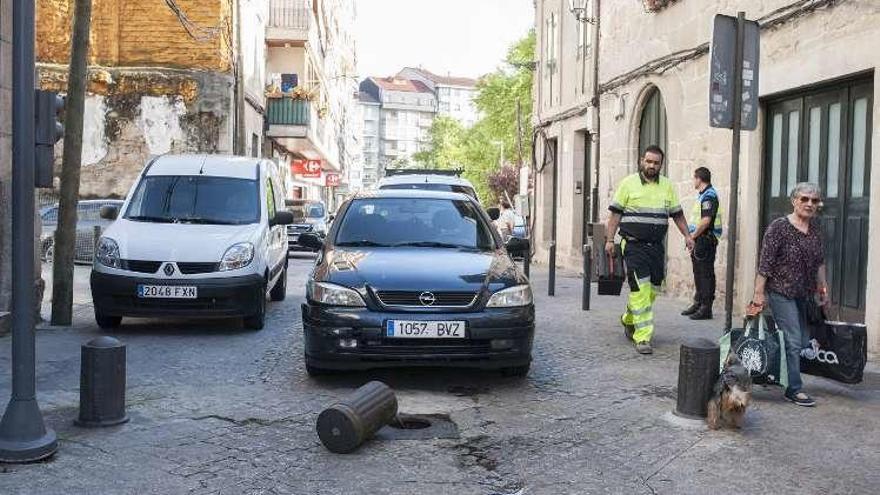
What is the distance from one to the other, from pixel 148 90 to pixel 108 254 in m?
13.8

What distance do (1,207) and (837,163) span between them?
8.39m

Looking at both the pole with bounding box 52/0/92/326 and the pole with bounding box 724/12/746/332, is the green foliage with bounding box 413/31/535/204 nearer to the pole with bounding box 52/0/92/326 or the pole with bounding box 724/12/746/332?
the pole with bounding box 52/0/92/326

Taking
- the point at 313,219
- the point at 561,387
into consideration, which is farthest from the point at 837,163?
the point at 313,219

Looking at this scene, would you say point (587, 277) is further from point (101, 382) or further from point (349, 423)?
point (101, 382)

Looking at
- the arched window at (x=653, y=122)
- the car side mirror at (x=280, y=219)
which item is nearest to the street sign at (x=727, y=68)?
the car side mirror at (x=280, y=219)

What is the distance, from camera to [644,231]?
829 centimetres

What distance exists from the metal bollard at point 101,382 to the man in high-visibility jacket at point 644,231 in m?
4.64

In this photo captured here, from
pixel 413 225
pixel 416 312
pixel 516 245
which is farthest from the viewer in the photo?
pixel 516 245

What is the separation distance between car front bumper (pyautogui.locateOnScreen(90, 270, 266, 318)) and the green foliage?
118ft

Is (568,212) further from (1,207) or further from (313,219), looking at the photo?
(1,207)

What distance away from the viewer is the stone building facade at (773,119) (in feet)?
28.6

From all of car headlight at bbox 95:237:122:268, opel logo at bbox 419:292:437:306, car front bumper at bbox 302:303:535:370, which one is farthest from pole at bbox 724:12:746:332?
car headlight at bbox 95:237:122:268

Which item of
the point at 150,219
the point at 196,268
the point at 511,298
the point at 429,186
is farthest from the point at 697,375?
the point at 429,186

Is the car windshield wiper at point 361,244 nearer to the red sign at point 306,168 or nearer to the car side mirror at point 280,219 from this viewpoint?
the car side mirror at point 280,219
